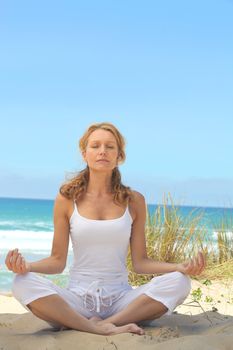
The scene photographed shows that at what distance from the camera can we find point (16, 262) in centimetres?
297

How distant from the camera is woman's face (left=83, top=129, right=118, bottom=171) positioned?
3264 millimetres

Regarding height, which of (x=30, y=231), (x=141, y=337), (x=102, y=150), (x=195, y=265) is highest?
(x=30, y=231)

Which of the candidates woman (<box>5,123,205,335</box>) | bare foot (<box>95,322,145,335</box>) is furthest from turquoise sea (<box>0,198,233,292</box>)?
bare foot (<box>95,322,145,335</box>)

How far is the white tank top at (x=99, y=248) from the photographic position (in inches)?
126

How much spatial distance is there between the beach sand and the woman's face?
895 mm

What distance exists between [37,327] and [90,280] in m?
0.52

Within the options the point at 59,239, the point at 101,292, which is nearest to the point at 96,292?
the point at 101,292

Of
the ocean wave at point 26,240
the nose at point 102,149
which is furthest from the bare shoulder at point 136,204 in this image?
the ocean wave at point 26,240

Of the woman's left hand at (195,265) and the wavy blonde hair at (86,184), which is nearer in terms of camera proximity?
the woman's left hand at (195,265)

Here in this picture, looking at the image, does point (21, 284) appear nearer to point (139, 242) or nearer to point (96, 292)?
point (96, 292)

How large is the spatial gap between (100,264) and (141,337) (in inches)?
18.5

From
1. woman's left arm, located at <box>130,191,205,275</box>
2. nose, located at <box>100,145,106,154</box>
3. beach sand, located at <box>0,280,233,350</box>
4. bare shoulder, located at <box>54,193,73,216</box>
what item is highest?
nose, located at <box>100,145,106,154</box>

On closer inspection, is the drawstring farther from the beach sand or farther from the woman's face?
the woman's face

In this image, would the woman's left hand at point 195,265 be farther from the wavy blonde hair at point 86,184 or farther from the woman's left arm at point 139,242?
the wavy blonde hair at point 86,184
